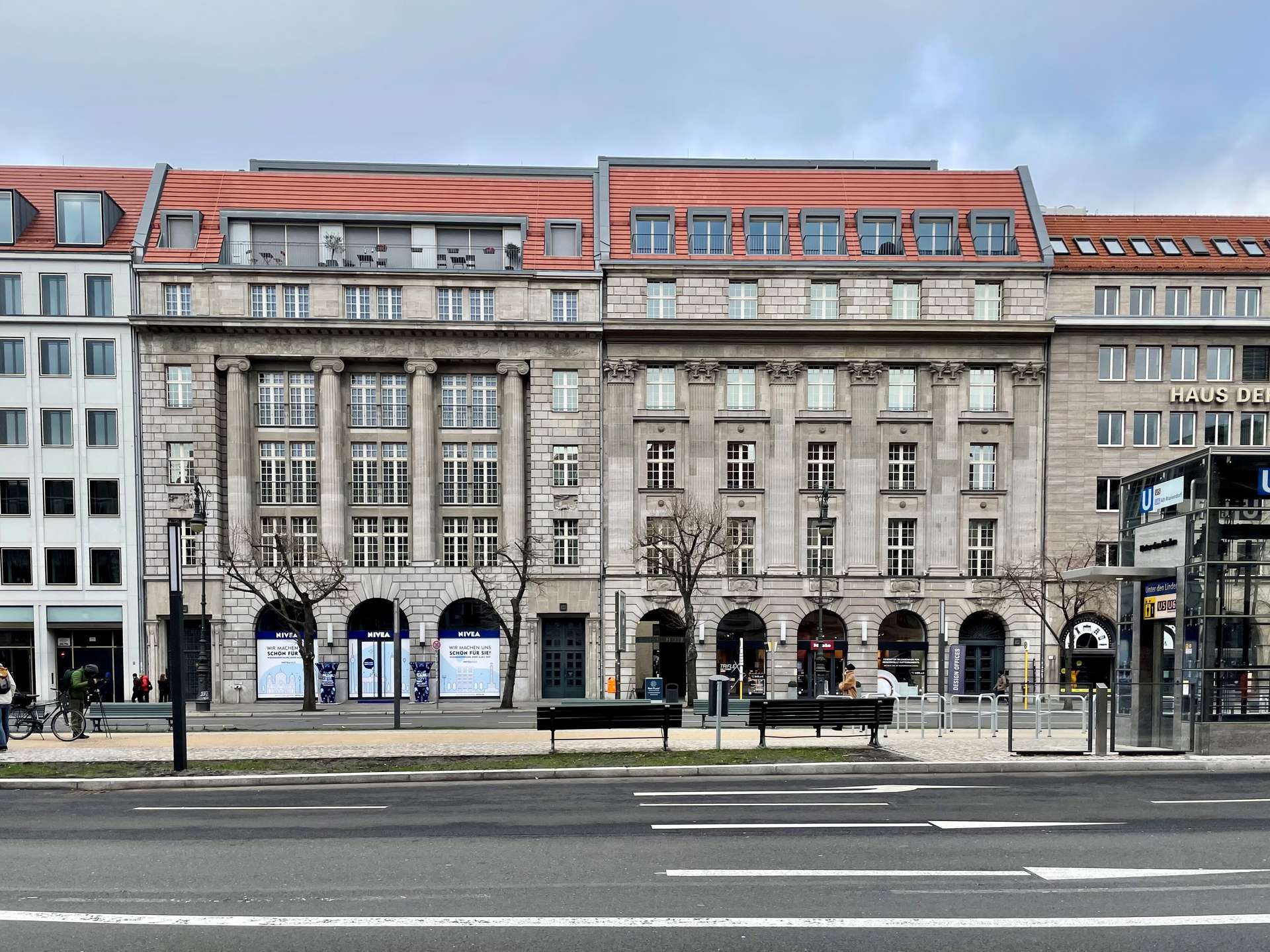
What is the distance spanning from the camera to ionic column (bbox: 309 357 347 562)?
1624 inches

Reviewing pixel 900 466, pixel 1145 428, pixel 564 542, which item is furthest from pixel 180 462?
pixel 1145 428

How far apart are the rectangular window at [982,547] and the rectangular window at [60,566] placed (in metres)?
39.3

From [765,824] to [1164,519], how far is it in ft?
43.6

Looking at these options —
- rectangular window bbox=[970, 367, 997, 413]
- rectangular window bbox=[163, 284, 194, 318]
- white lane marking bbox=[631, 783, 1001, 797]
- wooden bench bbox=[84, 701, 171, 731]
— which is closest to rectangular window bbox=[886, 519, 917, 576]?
rectangular window bbox=[970, 367, 997, 413]

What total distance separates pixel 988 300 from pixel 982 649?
51.7 ft

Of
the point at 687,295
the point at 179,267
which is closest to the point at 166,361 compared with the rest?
the point at 179,267

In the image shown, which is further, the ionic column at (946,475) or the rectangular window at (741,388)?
the rectangular window at (741,388)

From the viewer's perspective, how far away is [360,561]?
41.9 meters

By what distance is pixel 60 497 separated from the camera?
41000mm

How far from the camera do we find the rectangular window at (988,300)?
42562 mm

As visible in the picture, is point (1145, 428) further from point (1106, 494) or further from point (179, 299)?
point (179, 299)

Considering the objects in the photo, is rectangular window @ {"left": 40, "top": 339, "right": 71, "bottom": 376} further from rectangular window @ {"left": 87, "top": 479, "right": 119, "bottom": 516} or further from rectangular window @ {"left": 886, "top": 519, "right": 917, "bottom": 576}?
rectangular window @ {"left": 886, "top": 519, "right": 917, "bottom": 576}

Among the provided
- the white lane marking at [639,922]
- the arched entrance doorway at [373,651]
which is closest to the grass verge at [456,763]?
the white lane marking at [639,922]

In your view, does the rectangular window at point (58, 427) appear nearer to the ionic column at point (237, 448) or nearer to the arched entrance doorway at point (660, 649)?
the ionic column at point (237, 448)
